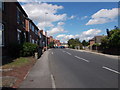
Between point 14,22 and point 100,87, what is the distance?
1496 centimetres

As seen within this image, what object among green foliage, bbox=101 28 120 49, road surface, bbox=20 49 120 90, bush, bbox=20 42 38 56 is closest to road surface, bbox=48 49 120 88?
road surface, bbox=20 49 120 90

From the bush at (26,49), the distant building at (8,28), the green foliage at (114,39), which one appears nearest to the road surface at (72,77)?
the distant building at (8,28)

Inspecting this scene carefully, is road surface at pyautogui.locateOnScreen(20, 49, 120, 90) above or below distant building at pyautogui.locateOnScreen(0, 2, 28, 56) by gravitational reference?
below

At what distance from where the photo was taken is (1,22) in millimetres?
13805

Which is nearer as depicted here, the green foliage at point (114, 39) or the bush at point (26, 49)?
the bush at point (26, 49)

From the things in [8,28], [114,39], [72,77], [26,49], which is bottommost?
[72,77]

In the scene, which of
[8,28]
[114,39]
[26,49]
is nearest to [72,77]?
[26,49]

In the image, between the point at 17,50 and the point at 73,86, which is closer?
the point at 73,86

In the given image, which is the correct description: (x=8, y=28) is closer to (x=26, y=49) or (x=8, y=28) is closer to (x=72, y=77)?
(x=26, y=49)

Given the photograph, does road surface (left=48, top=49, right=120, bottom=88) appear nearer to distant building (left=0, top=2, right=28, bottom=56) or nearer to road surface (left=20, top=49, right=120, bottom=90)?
Result: road surface (left=20, top=49, right=120, bottom=90)

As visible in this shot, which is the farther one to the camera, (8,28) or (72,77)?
(8,28)

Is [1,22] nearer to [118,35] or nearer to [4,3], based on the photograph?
[4,3]

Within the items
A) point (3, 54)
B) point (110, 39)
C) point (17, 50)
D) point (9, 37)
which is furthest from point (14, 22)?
point (110, 39)

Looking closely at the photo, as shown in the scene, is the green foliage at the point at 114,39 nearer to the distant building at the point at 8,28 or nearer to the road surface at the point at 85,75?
the road surface at the point at 85,75
